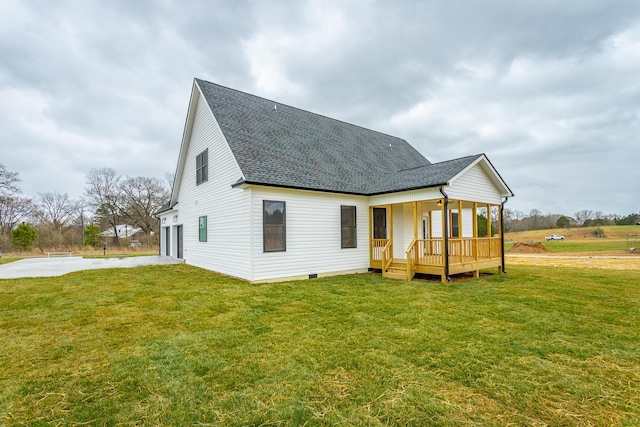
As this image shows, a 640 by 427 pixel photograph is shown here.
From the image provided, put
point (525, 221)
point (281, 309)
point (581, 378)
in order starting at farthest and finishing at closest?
→ point (525, 221) < point (281, 309) < point (581, 378)

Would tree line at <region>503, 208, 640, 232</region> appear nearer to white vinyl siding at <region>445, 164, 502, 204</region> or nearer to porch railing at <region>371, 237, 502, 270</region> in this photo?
white vinyl siding at <region>445, 164, 502, 204</region>

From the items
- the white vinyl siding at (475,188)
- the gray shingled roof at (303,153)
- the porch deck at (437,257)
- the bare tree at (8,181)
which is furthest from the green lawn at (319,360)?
the bare tree at (8,181)

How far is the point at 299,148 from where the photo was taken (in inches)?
438

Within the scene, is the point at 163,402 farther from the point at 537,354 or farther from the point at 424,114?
the point at 424,114

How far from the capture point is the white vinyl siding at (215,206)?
8977 millimetres

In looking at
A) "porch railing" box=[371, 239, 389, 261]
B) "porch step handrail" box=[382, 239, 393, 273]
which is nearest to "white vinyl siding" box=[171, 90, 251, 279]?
"porch step handrail" box=[382, 239, 393, 273]

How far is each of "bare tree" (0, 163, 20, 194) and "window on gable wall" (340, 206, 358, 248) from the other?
96.3 ft

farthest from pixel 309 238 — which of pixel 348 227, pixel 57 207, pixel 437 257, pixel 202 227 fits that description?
pixel 57 207

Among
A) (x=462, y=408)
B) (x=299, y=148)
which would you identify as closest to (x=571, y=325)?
(x=462, y=408)

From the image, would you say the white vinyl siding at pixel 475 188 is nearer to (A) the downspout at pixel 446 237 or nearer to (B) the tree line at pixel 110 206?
(A) the downspout at pixel 446 237

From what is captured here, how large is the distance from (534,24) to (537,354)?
43.6ft

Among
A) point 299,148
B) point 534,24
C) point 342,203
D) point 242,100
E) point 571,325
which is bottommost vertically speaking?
point 571,325

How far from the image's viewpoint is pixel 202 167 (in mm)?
11820

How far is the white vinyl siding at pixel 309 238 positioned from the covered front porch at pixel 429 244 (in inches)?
32.4
